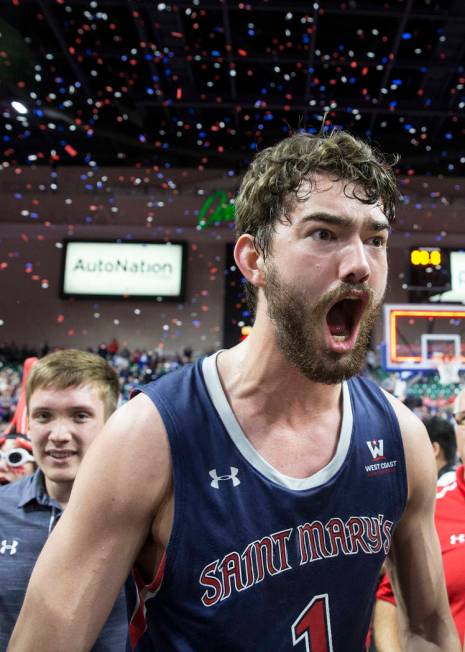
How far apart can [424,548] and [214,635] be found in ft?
1.62

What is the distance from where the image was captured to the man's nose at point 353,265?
1.11 m

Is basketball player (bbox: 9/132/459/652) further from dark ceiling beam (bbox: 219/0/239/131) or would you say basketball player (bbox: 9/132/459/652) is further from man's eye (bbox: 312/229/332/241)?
dark ceiling beam (bbox: 219/0/239/131)

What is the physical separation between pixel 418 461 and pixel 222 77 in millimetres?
7267

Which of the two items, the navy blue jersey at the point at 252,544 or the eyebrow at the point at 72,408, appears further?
the eyebrow at the point at 72,408

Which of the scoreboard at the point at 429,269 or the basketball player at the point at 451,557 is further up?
the scoreboard at the point at 429,269

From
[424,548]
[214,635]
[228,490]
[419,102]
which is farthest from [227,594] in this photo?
[419,102]

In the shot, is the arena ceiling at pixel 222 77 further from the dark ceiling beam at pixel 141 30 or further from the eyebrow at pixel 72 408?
the eyebrow at pixel 72 408

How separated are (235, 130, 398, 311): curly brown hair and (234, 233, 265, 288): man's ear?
17mm

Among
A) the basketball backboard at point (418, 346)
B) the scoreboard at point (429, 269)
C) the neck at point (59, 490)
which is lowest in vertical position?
the neck at point (59, 490)

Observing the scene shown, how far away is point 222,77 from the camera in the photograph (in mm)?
7734

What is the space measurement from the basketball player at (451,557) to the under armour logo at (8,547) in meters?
1.22

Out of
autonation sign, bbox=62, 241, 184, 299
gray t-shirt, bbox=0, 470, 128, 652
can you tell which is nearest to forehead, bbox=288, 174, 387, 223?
gray t-shirt, bbox=0, 470, 128, 652

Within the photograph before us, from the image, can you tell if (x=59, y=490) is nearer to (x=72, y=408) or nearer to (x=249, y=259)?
(x=72, y=408)

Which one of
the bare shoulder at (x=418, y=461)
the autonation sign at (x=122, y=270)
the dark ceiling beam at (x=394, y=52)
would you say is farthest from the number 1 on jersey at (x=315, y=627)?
the autonation sign at (x=122, y=270)
